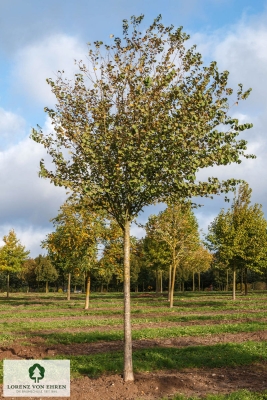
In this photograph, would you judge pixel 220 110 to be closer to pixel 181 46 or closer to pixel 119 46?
pixel 181 46

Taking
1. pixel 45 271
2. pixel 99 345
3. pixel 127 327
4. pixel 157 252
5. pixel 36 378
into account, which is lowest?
pixel 45 271

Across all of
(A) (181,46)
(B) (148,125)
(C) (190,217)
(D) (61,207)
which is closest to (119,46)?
(A) (181,46)

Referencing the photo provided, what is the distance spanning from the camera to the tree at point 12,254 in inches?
1911

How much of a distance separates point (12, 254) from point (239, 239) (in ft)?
89.8

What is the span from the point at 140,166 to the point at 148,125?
3.36 feet

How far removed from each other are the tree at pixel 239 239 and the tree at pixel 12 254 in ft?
77.1

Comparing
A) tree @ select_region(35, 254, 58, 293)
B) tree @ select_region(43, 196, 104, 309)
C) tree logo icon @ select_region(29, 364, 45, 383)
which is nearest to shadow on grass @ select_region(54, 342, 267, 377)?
tree logo icon @ select_region(29, 364, 45, 383)

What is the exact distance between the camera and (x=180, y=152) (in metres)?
9.92

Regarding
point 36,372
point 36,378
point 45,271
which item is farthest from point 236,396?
point 45,271

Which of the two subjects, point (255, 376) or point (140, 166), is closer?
point (140, 166)

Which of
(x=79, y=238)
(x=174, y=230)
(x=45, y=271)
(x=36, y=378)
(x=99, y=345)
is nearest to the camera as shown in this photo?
(x=36, y=378)

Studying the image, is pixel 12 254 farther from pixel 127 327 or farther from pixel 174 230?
Result: pixel 127 327

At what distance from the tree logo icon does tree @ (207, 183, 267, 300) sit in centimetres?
2886

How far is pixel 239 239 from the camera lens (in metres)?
38.3
